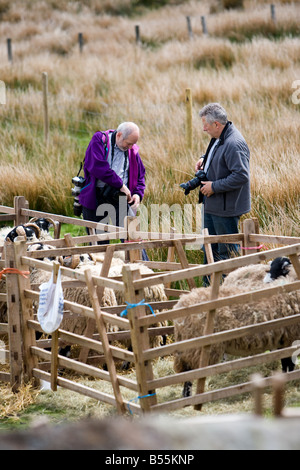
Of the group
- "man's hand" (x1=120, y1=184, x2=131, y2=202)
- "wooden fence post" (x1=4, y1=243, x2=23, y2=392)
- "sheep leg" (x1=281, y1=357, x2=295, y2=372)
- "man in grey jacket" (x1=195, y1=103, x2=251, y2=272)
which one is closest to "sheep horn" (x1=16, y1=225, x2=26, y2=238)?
"man's hand" (x1=120, y1=184, x2=131, y2=202)

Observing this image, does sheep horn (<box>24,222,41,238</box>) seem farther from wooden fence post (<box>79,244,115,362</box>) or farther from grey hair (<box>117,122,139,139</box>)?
wooden fence post (<box>79,244,115,362</box>)

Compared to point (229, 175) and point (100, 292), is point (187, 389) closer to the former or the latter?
point (100, 292)

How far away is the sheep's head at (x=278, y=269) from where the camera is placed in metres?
5.40

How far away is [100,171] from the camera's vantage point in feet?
24.3

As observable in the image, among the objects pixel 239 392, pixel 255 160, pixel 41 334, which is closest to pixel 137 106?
pixel 255 160

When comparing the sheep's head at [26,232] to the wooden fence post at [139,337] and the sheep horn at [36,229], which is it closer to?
the sheep horn at [36,229]

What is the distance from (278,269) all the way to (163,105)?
10.2m

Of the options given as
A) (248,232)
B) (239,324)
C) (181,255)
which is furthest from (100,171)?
(239,324)

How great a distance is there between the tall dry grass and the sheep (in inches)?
104

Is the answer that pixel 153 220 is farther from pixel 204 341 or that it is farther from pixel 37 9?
pixel 37 9

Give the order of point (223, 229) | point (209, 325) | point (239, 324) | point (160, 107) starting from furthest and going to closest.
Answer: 1. point (160, 107)
2. point (223, 229)
3. point (239, 324)
4. point (209, 325)

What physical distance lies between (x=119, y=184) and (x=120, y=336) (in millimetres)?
2113

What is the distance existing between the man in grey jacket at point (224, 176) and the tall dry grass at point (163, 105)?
0.96 m

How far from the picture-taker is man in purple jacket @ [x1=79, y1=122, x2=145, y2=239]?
24.4 feet
